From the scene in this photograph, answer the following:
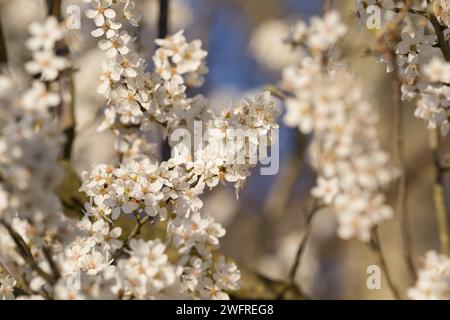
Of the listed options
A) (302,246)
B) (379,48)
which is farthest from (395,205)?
(379,48)

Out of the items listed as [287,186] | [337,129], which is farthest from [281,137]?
[337,129]

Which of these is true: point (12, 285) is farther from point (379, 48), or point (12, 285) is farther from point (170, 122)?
point (379, 48)

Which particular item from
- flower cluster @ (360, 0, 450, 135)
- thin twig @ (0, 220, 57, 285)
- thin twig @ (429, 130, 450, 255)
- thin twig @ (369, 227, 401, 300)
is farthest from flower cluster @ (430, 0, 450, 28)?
thin twig @ (0, 220, 57, 285)

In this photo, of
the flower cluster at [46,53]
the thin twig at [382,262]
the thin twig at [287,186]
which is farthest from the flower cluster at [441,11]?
the thin twig at [287,186]

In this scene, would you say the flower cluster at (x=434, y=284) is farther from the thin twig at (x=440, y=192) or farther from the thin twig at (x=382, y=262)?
the thin twig at (x=440, y=192)

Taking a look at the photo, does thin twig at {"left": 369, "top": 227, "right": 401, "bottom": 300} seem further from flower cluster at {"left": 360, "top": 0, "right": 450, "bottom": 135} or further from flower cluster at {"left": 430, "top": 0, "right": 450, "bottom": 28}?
flower cluster at {"left": 430, "top": 0, "right": 450, "bottom": 28}

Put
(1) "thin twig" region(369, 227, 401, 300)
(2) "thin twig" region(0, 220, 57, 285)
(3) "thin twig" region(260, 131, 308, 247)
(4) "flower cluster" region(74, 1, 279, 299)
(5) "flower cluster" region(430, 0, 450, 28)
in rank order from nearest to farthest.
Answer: (2) "thin twig" region(0, 220, 57, 285)
(4) "flower cluster" region(74, 1, 279, 299)
(5) "flower cluster" region(430, 0, 450, 28)
(1) "thin twig" region(369, 227, 401, 300)
(3) "thin twig" region(260, 131, 308, 247)
